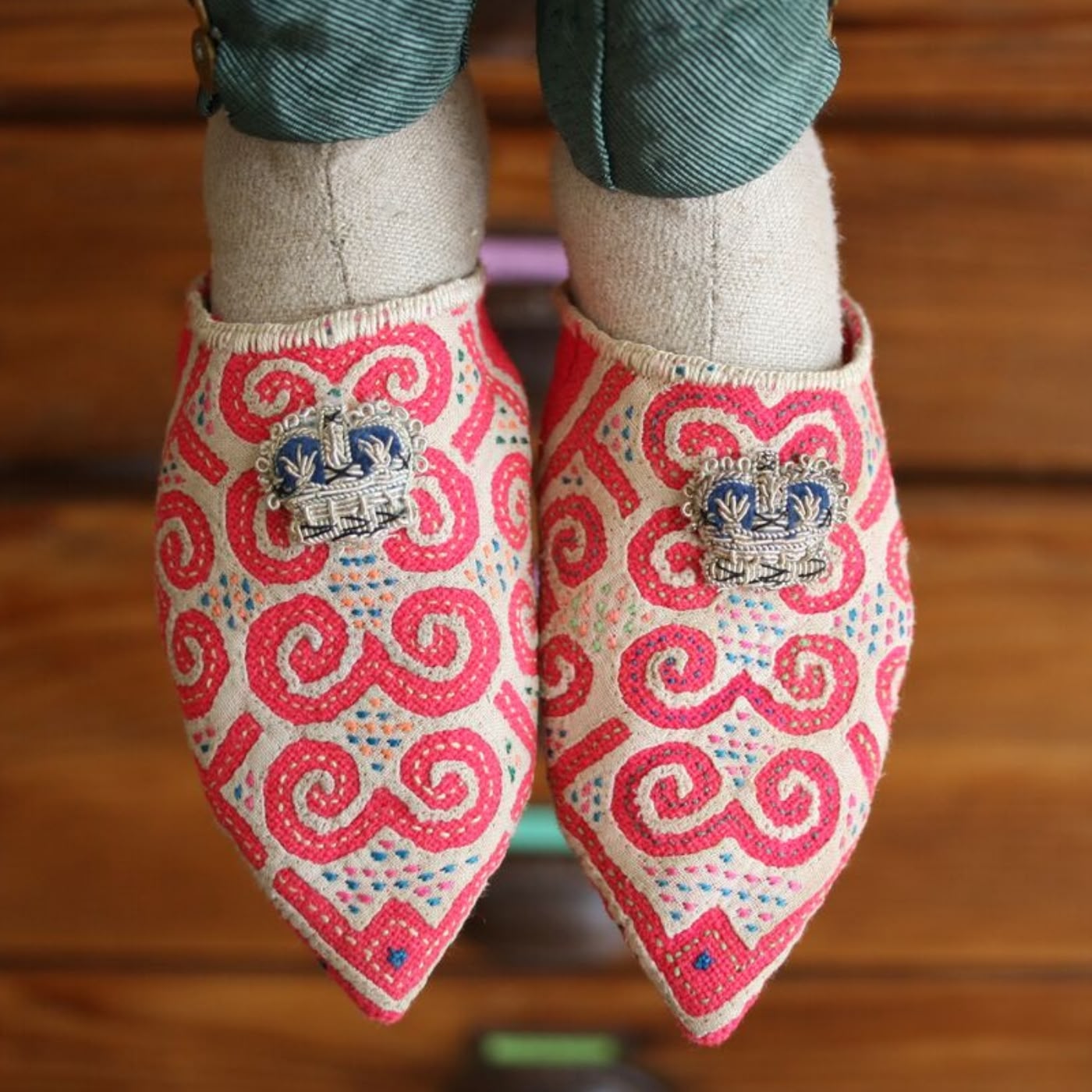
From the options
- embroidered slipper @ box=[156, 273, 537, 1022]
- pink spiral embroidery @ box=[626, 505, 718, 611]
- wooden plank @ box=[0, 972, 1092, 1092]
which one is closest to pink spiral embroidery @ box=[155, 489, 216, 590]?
embroidered slipper @ box=[156, 273, 537, 1022]

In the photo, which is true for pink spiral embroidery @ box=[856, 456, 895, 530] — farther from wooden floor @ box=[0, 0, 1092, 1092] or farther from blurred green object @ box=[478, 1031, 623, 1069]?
blurred green object @ box=[478, 1031, 623, 1069]

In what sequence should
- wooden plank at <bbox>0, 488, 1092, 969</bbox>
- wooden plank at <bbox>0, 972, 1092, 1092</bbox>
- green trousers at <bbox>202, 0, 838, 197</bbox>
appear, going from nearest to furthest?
green trousers at <bbox>202, 0, 838, 197</bbox>
wooden plank at <bbox>0, 488, 1092, 969</bbox>
wooden plank at <bbox>0, 972, 1092, 1092</bbox>

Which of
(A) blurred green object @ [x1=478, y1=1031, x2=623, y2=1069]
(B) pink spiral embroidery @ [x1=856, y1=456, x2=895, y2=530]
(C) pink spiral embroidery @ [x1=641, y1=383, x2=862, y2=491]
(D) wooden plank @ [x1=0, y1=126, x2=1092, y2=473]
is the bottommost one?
(A) blurred green object @ [x1=478, y1=1031, x2=623, y2=1069]

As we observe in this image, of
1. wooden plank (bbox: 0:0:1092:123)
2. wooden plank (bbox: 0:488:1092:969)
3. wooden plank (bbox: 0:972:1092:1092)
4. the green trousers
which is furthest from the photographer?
wooden plank (bbox: 0:972:1092:1092)

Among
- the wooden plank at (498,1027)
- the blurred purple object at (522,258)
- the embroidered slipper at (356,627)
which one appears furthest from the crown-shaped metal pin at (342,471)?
the wooden plank at (498,1027)

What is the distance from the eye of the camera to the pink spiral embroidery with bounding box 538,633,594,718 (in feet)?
1.07

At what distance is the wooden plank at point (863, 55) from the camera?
0.54m

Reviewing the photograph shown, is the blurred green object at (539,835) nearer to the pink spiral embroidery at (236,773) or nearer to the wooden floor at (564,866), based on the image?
the wooden floor at (564,866)

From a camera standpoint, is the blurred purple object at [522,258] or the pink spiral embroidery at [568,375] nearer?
the pink spiral embroidery at [568,375]

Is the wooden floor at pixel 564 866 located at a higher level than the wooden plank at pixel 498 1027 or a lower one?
higher

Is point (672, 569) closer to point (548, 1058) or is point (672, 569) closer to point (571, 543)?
point (571, 543)

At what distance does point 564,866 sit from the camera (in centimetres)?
67

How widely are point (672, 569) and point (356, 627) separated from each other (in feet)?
0.26

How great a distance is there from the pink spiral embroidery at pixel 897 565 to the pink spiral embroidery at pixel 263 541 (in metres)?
0.15
